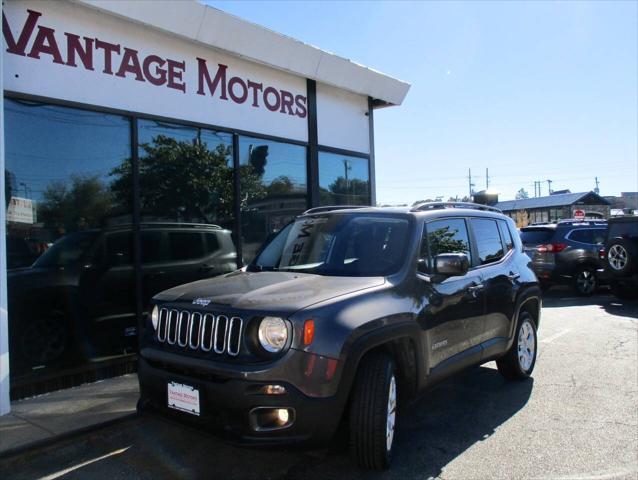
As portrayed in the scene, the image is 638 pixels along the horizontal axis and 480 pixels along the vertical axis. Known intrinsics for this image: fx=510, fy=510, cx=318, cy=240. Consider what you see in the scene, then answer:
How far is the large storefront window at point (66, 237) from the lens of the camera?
16.9 ft

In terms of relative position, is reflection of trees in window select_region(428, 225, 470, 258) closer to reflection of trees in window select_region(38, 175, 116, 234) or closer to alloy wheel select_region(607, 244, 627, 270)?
reflection of trees in window select_region(38, 175, 116, 234)

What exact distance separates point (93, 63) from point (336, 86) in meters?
4.45

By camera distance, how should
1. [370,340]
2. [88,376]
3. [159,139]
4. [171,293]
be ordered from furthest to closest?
[159,139], [88,376], [171,293], [370,340]

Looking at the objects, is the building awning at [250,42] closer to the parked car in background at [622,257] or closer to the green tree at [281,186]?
the green tree at [281,186]

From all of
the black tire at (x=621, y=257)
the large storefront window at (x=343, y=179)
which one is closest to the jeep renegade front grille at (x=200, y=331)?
the large storefront window at (x=343, y=179)

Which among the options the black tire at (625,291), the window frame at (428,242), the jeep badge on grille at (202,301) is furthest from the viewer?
the black tire at (625,291)

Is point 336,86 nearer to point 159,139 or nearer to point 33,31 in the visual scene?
point 159,139

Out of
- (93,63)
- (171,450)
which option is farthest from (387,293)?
(93,63)

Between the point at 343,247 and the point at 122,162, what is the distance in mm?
3303

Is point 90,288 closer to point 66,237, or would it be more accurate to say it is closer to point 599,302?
point 66,237

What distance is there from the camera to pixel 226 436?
2979mm

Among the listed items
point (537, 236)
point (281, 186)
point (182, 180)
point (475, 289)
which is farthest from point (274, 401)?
point (537, 236)

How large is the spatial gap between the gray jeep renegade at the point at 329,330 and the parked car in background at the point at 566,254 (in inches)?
303

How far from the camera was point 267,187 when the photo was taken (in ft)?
26.5
